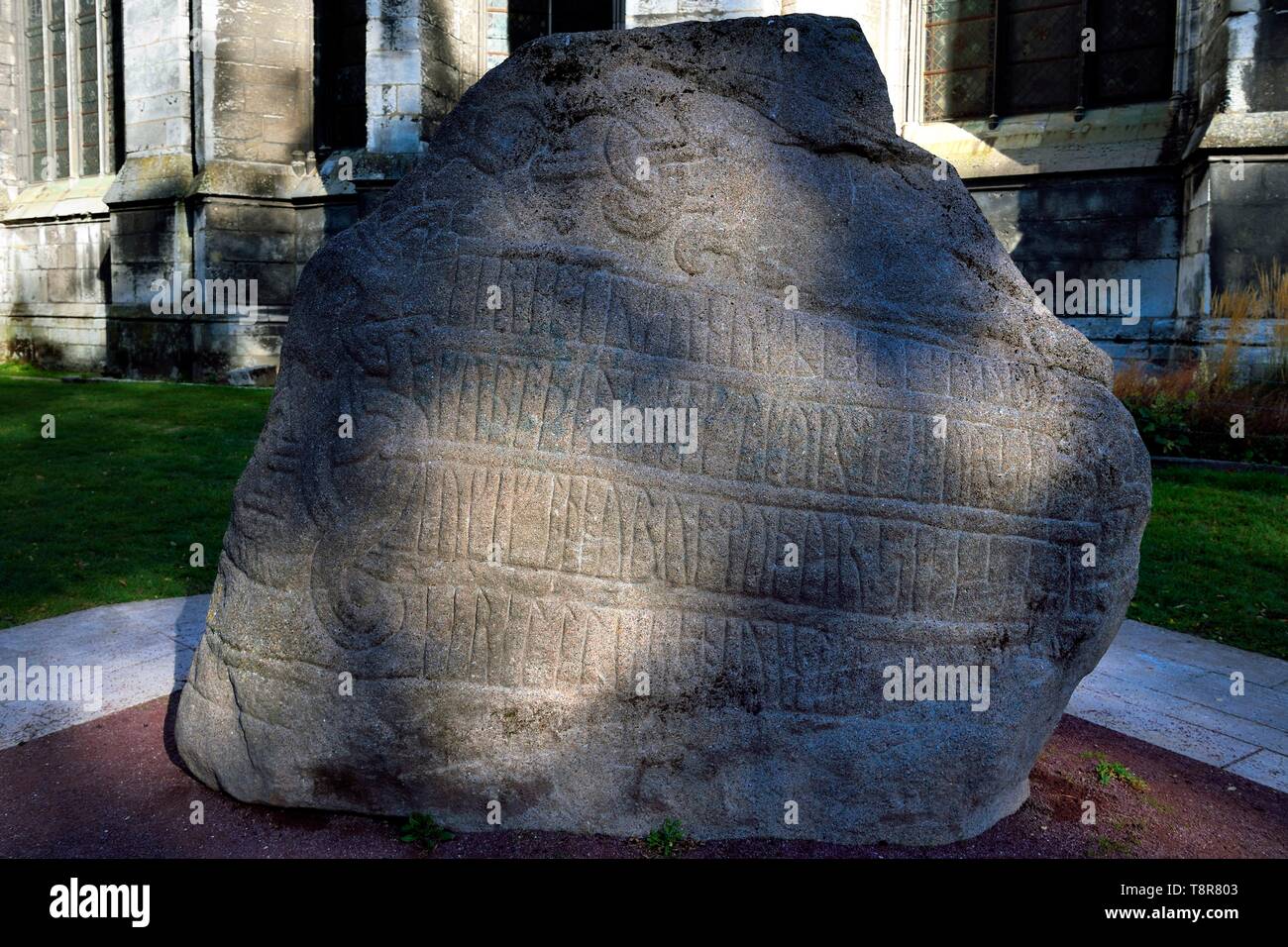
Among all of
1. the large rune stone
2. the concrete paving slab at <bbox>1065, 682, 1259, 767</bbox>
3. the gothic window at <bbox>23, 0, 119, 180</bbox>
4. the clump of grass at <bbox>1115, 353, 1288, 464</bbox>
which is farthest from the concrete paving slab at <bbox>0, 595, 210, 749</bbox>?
the gothic window at <bbox>23, 0, 119, 180</bbox>

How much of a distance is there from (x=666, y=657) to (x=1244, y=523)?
18.9ft

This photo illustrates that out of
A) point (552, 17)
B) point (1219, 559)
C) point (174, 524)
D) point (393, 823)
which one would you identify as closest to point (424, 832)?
point (393, 823)

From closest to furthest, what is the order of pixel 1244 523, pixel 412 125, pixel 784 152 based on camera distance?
pixel 784 152
pixel 1244 523
pixel 412 125

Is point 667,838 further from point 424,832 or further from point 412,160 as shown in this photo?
point 412,160

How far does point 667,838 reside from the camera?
9.68ft

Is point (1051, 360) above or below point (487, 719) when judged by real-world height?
above

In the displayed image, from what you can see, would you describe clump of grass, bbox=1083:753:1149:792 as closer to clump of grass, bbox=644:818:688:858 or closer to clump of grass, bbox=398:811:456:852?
clump of grass, bbox=644:818:688:858

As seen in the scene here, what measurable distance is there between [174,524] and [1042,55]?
1022 cm

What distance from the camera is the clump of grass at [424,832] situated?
2938 millimetres

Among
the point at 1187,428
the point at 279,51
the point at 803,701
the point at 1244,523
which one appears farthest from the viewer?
the point at 279,51

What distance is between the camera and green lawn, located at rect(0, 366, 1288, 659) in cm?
548

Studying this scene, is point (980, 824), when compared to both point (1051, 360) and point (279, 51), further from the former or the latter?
point (279, 51)

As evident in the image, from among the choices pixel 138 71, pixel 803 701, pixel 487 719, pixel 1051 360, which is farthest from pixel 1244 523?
pixel 138 71

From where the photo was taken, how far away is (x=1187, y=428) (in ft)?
29.9
